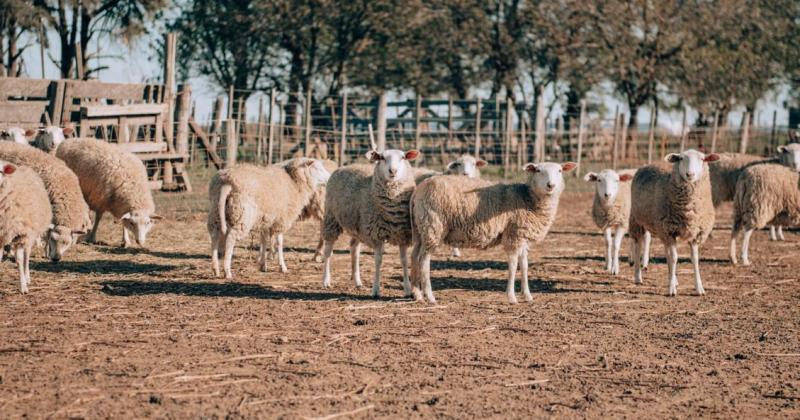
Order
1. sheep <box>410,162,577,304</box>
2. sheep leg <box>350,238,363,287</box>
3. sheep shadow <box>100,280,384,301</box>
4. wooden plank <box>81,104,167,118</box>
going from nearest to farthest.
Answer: sheep <box>410,162,577,304</box>
sheep shadow <box>100,280,384,301</box>
sheep leg <box>350,238,363,287</box>
wooden plank <box>81,104,167,118</box>

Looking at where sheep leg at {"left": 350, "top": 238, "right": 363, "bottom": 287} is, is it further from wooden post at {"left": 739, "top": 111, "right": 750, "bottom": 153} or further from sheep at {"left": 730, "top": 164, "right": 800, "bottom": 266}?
wooden post at {"left": 739, "top": 111, "right": 750, "bottom": 153}

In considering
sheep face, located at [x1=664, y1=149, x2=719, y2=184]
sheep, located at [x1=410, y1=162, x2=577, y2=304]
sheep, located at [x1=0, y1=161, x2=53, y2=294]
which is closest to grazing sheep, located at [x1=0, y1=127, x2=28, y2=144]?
sheep, located at [x1=0, y1=161, x2=53, y2=294]

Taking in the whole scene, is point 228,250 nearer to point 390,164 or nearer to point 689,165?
point 390,164

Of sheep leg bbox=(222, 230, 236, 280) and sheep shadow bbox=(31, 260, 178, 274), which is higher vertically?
sheep leg bbox=(222, 230, 236, 280)

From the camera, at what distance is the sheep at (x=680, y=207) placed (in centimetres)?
946

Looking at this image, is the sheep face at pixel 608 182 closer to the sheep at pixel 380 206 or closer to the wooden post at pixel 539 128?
the sheep at pixel 380 206

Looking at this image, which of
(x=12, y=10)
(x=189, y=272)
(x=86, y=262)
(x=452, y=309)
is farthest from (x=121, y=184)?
(x=12, y=10)

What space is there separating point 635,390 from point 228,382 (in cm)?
260

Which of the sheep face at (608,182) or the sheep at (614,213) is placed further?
the sheep at (614,213)

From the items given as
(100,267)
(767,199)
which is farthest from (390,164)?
(767,199)

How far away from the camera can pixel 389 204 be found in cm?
885

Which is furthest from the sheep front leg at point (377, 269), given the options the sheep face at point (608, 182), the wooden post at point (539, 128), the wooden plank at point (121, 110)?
the wooden post at point (539, 128)

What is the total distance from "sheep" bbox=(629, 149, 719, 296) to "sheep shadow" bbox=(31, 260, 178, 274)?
5.63 m

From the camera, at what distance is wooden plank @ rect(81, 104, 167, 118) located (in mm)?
14094
